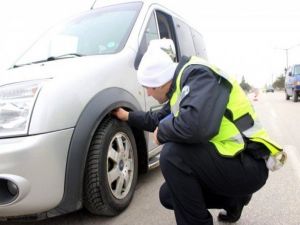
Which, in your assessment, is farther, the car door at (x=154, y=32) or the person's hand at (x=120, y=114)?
the car door at (x=154, y=32)

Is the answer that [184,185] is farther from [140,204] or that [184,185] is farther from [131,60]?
[131,60]

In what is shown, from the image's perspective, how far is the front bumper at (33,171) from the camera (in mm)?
2275

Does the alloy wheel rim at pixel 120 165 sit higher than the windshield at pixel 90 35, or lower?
lower

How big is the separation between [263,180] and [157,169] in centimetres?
222

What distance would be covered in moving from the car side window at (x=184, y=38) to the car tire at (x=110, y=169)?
1855 mm

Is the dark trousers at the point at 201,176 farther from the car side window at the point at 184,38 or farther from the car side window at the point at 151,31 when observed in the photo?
the car side window at the point at 184,38

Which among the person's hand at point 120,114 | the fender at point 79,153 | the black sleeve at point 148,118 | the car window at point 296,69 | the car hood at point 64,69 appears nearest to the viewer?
the fender at point 79,153

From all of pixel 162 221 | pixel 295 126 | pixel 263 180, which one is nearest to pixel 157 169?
pixel 162 221

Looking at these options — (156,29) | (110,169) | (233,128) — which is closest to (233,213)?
(233,128)

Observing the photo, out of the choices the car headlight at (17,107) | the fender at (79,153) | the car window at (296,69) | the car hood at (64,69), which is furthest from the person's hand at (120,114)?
the car window at (296,69)

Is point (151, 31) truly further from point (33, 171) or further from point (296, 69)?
point (296, 69)

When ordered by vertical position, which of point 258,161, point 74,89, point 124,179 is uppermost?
point 74,89

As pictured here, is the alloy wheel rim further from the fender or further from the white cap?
the white cap

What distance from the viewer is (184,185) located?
2305 mm
